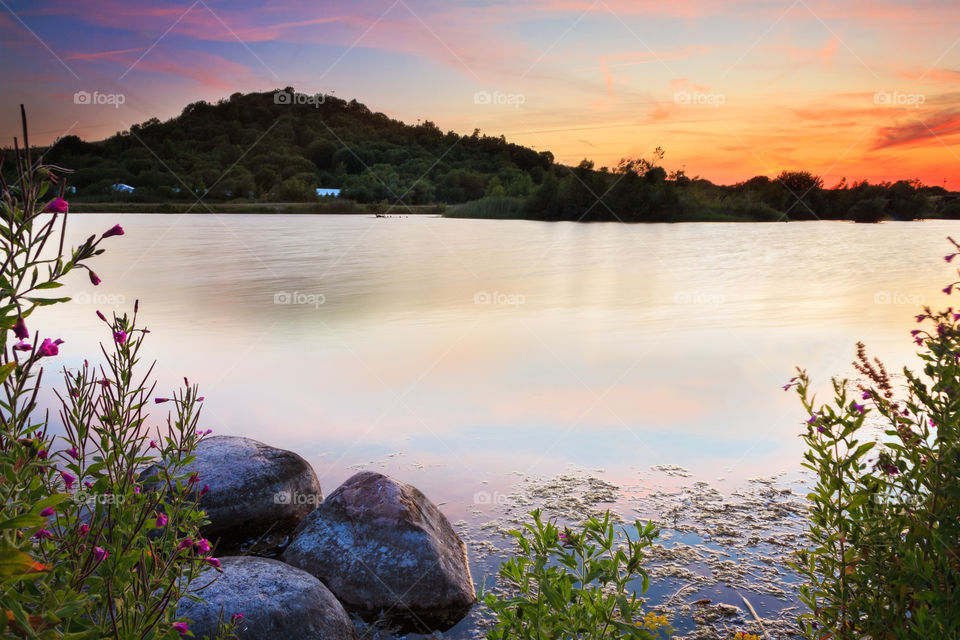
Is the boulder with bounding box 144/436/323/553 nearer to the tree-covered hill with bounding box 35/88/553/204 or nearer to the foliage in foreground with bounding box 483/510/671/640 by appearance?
the foliage in foreground with bounding box 483/510/671/640

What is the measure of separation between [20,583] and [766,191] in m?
88.2

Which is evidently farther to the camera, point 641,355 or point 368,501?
point 641,355

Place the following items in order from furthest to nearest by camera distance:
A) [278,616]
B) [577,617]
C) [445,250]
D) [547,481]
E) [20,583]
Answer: [445,250], [547,481], [278,616], [577,617], [20,583]

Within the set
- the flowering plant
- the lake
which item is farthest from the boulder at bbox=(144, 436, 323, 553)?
the flowering plant

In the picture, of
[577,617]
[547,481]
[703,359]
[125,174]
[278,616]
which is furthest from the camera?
[125,174]

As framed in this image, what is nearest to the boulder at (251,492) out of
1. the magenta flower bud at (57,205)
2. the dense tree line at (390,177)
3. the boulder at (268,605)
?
the boulder at (268,605)

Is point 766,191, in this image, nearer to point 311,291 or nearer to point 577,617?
point 311,291

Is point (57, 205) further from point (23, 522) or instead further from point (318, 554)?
point (318, 554)

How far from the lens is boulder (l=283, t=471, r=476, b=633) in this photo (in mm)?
4805

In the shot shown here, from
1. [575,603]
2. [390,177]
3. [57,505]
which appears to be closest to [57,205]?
[57,505]

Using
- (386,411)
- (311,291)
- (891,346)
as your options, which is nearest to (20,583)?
(386,411)

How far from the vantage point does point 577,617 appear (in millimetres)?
2297

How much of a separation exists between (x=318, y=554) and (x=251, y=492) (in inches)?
47.4

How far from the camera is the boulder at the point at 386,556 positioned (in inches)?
189
